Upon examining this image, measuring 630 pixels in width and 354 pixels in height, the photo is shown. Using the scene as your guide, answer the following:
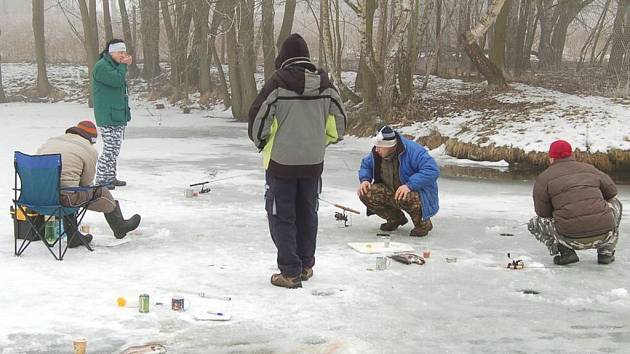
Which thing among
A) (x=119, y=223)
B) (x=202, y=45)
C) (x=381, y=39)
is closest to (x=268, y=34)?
(x=381, y=39)

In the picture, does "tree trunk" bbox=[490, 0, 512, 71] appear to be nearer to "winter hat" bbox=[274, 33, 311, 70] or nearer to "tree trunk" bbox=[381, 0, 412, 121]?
"tree trunk" bbox=[381, 0, 412, 121]

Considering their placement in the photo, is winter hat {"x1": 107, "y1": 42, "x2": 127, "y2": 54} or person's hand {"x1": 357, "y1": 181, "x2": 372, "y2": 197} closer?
person's hand {"x1": 357, "y1": 181, "x2": 372, "y2": 197}

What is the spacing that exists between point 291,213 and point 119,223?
7.27 feet

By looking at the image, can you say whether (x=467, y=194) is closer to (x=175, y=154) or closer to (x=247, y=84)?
Answer: (x=175, y=154)

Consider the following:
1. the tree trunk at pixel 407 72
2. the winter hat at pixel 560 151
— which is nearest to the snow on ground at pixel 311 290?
the winter hat at pixel 560 151

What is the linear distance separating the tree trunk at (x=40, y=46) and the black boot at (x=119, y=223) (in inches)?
964

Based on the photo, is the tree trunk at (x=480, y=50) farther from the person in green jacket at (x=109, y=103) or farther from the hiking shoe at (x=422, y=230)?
the hiking shoe at (x=422, y=230)

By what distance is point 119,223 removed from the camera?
270 inches

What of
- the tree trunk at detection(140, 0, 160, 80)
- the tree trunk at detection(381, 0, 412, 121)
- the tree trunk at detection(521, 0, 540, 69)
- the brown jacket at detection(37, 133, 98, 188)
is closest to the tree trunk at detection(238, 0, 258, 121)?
the tree trunk at detection(381, 0, 412, 121)

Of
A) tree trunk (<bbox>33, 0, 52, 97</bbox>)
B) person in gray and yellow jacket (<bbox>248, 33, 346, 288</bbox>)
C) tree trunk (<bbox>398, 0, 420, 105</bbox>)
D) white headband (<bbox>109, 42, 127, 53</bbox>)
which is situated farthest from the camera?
tree trunk (<bbox>33, 0, 52, 97</bbox>)

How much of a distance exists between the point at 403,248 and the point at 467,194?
369cm

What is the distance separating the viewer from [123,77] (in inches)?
368

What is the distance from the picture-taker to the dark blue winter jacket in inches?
279

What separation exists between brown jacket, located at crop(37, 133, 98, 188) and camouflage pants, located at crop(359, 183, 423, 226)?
2.71 meters
